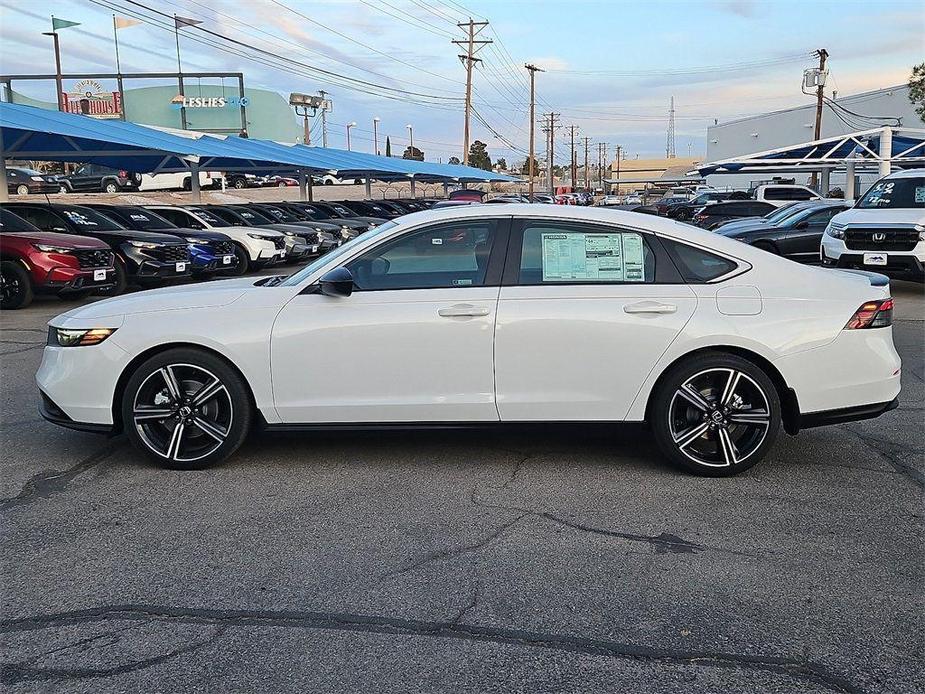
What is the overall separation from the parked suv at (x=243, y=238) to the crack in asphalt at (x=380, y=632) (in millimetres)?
14638

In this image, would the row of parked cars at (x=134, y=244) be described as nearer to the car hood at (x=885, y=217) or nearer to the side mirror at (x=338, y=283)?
the side mirror at (x=338, y=283)

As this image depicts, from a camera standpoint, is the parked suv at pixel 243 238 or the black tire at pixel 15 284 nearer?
the black tire at pixel 15 284

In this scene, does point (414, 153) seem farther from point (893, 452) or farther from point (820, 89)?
point (893, 452)

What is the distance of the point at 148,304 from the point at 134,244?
33.6 feet

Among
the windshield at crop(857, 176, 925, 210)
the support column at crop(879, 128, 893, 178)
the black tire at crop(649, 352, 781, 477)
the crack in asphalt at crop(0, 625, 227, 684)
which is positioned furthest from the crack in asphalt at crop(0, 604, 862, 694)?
the support column at crop(879, 128, 893, 178)

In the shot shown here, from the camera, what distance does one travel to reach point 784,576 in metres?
3.84

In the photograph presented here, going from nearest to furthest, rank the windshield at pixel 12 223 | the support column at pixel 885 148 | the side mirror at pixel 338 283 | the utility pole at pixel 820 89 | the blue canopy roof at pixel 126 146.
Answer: the side mirror at pixel 338 283 < the windshield at pixel 12 223 < the blue canopy roof at pixel 126 146 < the support column at pixel 885 148 < the utility pole at pixel 820 89

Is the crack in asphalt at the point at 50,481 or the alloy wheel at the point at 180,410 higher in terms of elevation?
the alloy wheel at the point at 180,410

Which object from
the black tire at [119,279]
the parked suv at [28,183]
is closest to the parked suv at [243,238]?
the black tire at [119,279]

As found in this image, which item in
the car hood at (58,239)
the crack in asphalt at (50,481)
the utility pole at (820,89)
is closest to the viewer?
the crack in asphalt at (50,481)

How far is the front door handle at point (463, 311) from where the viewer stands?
16.4 feet

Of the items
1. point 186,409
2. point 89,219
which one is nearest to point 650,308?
A: point 186,409

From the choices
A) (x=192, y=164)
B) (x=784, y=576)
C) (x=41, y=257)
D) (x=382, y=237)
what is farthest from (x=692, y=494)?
(x=192, y=164)

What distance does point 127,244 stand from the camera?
1467cm
